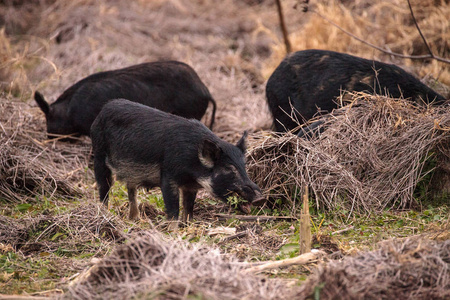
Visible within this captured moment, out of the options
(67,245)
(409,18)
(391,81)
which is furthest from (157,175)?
(409,18)

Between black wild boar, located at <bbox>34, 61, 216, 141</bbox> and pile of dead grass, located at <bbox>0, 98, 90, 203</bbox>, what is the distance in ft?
0.99

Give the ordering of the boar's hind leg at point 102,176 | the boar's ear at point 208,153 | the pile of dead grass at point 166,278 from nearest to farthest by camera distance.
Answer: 1. the pile of dead grass at point 166,278
2. the boar's ear at point 208,153
3. the boar's hind leg at point 102,176

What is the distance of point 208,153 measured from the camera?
5168 mm

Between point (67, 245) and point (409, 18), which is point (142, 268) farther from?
point (409, 18)

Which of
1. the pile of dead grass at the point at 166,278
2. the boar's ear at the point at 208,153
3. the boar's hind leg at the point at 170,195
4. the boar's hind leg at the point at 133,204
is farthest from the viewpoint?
the boar's hind leg at the point at 133,204

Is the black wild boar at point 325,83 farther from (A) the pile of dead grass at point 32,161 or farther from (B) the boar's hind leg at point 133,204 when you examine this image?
(A) the pile of dead grass at point 32,161

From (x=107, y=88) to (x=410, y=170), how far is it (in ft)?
13.7

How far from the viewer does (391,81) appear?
709 cm

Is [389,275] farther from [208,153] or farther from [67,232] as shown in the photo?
[67,232]

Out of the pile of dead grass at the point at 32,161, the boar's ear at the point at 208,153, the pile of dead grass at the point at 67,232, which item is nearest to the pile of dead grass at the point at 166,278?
the pile of dead grass at the point at 67,232

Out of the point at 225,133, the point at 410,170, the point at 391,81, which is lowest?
the point at 225,133

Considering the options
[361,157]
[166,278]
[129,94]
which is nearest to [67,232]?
[166,278]

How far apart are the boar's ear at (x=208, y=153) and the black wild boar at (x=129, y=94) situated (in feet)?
9.77

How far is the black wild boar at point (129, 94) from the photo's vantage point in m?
7.94
